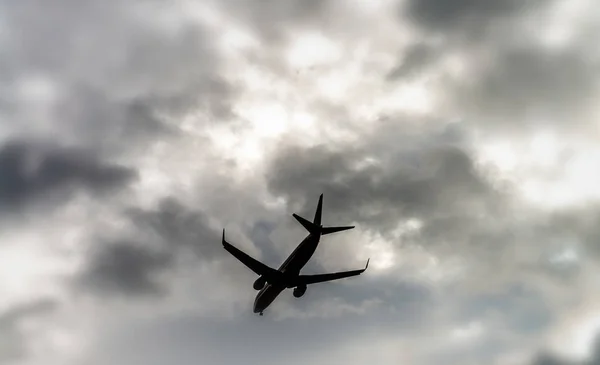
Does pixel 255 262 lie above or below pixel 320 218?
below

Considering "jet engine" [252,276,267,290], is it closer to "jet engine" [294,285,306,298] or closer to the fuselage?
the fuselage

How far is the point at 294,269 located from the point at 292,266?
28.9 inches

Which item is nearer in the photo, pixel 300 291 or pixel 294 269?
pixel 294 269

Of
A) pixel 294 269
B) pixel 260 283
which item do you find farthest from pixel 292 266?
pixel 260 283

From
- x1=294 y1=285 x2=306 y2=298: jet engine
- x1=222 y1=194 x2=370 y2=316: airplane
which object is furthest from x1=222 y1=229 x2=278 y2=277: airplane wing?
x1=294 y1=285 x2=306 y2=298: jet engine

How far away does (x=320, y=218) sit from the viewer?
7606 cm

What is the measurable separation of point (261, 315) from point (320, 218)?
23.2 meters

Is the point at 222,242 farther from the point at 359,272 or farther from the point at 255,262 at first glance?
the point at 359,272

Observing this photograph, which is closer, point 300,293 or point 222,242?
point 222,242

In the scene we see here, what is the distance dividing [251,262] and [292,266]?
6.03m

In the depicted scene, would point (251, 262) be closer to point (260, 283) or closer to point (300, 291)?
point (260, 283)

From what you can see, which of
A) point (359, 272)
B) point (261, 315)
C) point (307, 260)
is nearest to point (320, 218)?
point (307, 260)

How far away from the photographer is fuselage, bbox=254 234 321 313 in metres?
73.3

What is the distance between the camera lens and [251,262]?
247 feet
